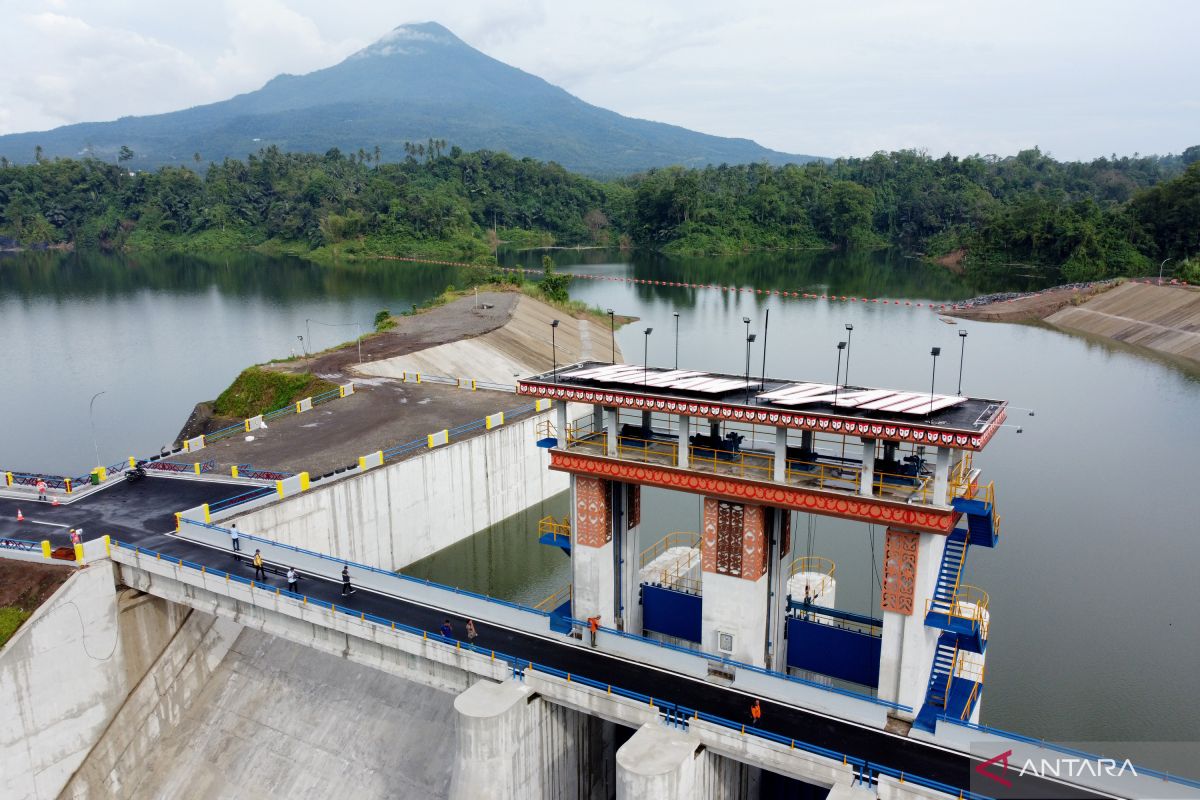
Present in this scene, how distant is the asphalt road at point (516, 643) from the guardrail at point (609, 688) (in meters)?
0.35

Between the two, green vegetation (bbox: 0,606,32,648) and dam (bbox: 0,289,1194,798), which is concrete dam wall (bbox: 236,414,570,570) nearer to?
dam (bbox: 0,289,1194,798)

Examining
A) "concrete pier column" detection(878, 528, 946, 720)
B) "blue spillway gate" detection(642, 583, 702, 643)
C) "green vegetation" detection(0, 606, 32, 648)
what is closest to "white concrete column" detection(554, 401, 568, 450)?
"blue spillway gate" detection(642, 583, 702, 643)

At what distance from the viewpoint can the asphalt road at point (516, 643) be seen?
1655 centimetres

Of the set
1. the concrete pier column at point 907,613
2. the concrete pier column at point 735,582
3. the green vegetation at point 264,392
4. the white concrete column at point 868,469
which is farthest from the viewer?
the green vegetation at point 264,392

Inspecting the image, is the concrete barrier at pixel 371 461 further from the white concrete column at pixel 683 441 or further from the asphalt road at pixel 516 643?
the white concrete column at pixel 683 441

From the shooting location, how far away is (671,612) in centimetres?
2272

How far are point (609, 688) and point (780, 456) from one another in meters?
6.39

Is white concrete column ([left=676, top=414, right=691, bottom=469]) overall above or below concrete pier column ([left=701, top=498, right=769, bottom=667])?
above

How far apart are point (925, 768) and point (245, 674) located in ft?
68.0

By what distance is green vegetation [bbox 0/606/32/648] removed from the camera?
74.6 ft

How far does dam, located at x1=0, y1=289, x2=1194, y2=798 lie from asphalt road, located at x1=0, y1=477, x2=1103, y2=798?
0.24ft

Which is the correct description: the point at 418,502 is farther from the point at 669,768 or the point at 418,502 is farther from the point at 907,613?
the point at 907,613

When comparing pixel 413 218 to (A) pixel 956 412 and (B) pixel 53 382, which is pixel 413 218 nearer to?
(B) pixel 53 382

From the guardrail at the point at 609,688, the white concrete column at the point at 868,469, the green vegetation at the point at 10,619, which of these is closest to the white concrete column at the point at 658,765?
the guardrail at the point at 609,688
